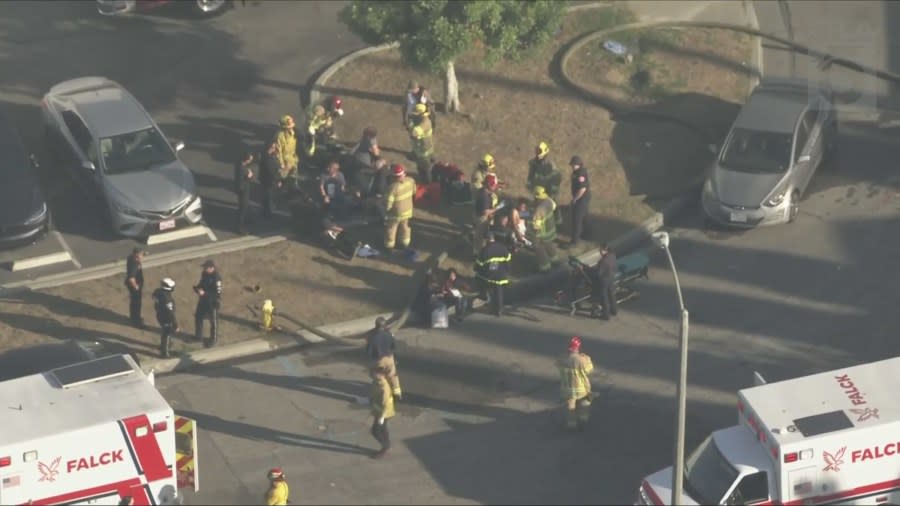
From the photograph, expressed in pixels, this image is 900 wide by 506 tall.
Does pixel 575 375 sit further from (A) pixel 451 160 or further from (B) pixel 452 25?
(B) pixel 452 25

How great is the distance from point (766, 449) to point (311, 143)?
13904 millimetres

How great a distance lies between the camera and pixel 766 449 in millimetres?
24609

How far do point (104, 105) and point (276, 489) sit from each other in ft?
40.8

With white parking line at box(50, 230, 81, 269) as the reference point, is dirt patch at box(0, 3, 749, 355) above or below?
above

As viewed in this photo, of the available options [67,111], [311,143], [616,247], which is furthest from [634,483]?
[67,111]

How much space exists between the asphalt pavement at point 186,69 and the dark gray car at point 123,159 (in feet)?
1.76

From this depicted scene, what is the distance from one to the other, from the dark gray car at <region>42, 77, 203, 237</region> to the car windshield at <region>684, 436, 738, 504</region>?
473 inches

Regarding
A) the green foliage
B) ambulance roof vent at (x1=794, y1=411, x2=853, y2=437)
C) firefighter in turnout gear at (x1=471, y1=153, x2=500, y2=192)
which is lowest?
firefighter in turnout gear at (x1=471, y1=153, x2=500, y2=192)

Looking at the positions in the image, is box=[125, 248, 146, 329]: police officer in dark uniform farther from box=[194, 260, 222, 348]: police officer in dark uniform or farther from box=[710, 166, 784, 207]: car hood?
box=[710, 166, 784, 207]: car hood

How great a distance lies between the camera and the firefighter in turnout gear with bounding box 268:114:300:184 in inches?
1335

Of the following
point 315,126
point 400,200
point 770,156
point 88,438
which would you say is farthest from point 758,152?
point 88,438

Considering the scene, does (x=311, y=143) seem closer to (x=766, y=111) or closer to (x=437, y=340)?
(x=437, y=340)

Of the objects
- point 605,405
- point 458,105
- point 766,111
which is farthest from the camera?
point 458,105

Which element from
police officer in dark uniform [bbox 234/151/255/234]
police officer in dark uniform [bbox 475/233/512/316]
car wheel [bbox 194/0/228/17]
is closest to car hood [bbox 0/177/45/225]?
police officer in dark uniform [bbox 234/151/255/234]
